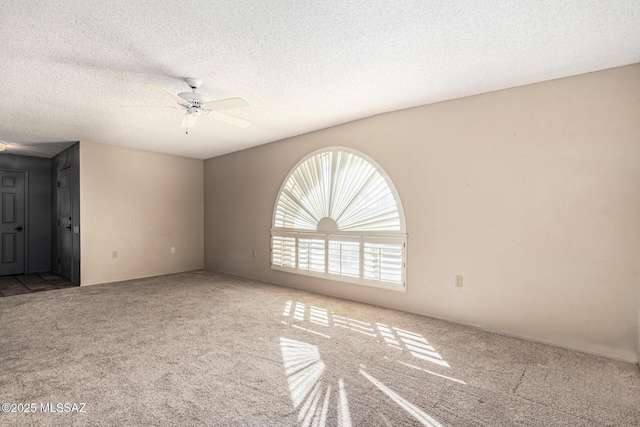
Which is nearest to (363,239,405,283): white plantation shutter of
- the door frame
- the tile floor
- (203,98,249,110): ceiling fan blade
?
(203,98,249,110): ceiling fan blade

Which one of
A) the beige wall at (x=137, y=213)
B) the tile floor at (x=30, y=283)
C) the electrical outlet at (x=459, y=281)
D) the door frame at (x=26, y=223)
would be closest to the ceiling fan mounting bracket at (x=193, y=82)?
the electrical outlet at (x=459, y=281)

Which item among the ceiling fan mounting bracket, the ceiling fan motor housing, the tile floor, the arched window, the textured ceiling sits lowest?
the tile floor

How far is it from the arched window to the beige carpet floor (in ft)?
2.16

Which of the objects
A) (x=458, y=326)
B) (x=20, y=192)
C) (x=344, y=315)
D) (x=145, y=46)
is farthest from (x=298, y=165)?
(x=20, y=192)

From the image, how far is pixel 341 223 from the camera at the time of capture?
13.5 feet

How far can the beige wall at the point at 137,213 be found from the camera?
4.96 m

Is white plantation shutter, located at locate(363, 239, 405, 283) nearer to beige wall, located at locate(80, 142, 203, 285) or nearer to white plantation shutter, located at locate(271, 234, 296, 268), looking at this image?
white plantation shutter, located at locate(271, 234, 296, 268)

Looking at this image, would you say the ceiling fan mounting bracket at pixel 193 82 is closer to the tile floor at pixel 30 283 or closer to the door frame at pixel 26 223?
the tile floor at pixel 30 283

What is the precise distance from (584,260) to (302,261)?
3181 mm

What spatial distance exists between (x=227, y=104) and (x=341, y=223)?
83.0 inches

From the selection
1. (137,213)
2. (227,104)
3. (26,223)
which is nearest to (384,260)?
(227,104)

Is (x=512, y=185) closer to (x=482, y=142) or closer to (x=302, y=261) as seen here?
(x=482, y=142)

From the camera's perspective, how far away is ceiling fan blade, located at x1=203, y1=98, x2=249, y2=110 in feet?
8.45

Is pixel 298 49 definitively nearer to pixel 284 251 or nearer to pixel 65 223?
pixel 284 251
